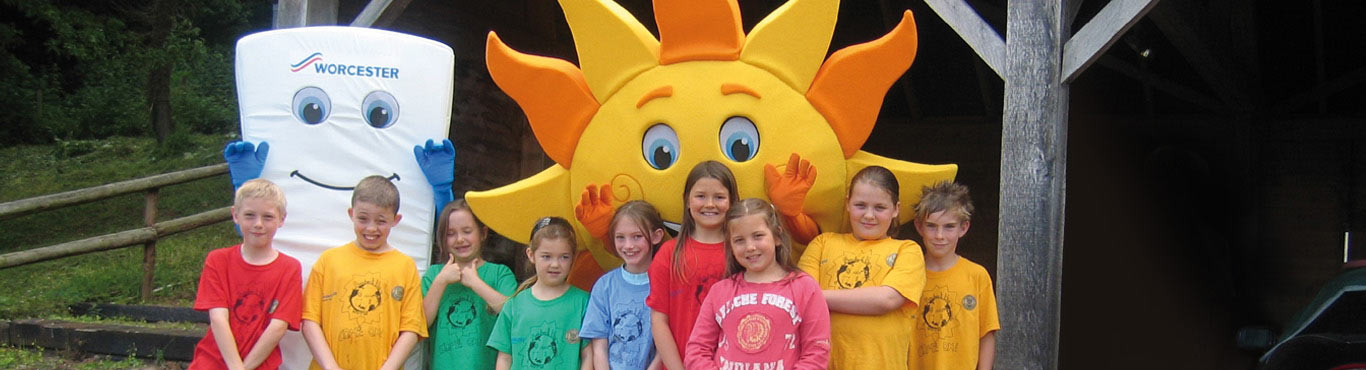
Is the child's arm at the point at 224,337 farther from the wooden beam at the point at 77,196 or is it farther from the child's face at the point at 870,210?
the wooden beam at the point at 77,196

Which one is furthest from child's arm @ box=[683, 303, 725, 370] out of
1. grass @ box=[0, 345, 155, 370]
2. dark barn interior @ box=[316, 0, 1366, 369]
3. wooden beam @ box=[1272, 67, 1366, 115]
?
wooden beam @ box=[1272, 67, 1366, 115]

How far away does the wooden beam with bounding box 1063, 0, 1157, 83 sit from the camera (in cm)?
335

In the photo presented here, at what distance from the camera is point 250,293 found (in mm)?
3068

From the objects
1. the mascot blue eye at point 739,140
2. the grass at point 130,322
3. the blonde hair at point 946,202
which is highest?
the mascot blue eye at point 739,140

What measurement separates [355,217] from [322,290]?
0.77ft

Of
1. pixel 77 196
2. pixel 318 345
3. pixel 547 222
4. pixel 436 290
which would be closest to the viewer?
pixel 318 345

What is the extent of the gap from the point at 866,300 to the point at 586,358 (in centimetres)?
84

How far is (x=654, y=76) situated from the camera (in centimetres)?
320

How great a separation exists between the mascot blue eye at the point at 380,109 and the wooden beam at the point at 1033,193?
6.72 feet

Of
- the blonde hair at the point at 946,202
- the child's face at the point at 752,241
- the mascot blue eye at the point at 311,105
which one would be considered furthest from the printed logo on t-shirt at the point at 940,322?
the mascot blue eye at the point at 311,105

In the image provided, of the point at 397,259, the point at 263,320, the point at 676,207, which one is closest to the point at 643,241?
the point at 676,207

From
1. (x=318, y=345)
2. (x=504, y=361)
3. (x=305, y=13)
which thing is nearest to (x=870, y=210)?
(x=504, y=361)

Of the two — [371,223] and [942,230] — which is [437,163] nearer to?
[371,223]

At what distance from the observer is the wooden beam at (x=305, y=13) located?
515 cm
